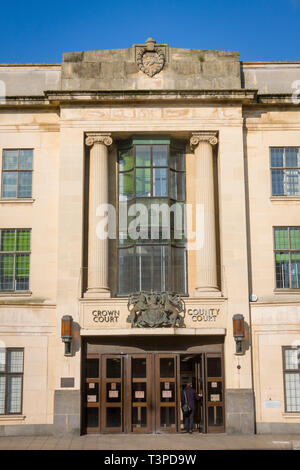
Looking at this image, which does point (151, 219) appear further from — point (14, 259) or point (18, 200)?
point (14, 259)

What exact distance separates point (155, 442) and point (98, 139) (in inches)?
502

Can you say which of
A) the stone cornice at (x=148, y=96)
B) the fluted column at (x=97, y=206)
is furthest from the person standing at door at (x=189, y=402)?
the stone cornice at (x=148, y=96)

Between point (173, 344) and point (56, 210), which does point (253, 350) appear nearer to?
point (173, 344)

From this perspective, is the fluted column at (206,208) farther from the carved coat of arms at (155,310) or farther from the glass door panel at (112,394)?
the glass door panel at (112,394)

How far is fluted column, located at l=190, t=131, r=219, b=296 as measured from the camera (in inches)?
1043

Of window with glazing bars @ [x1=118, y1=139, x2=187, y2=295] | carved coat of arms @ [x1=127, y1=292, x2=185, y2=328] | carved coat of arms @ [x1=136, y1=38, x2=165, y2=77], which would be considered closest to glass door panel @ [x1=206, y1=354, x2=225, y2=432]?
carved coat of arms @ [x1=127, y1=292, x2=185, y2=328]

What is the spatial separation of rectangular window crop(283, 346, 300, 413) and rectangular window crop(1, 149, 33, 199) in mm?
12907

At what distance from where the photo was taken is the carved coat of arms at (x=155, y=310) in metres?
25.7

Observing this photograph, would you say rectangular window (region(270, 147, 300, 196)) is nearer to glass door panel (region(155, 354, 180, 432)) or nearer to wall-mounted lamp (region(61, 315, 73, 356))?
glass door panel (region(155, 354, 180, 432))

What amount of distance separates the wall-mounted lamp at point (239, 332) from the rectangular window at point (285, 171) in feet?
19.5

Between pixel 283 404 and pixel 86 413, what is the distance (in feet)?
26.1

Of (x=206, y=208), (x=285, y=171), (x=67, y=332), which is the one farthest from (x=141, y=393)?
(x=285, y=171)

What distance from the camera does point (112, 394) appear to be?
84.5 ft
